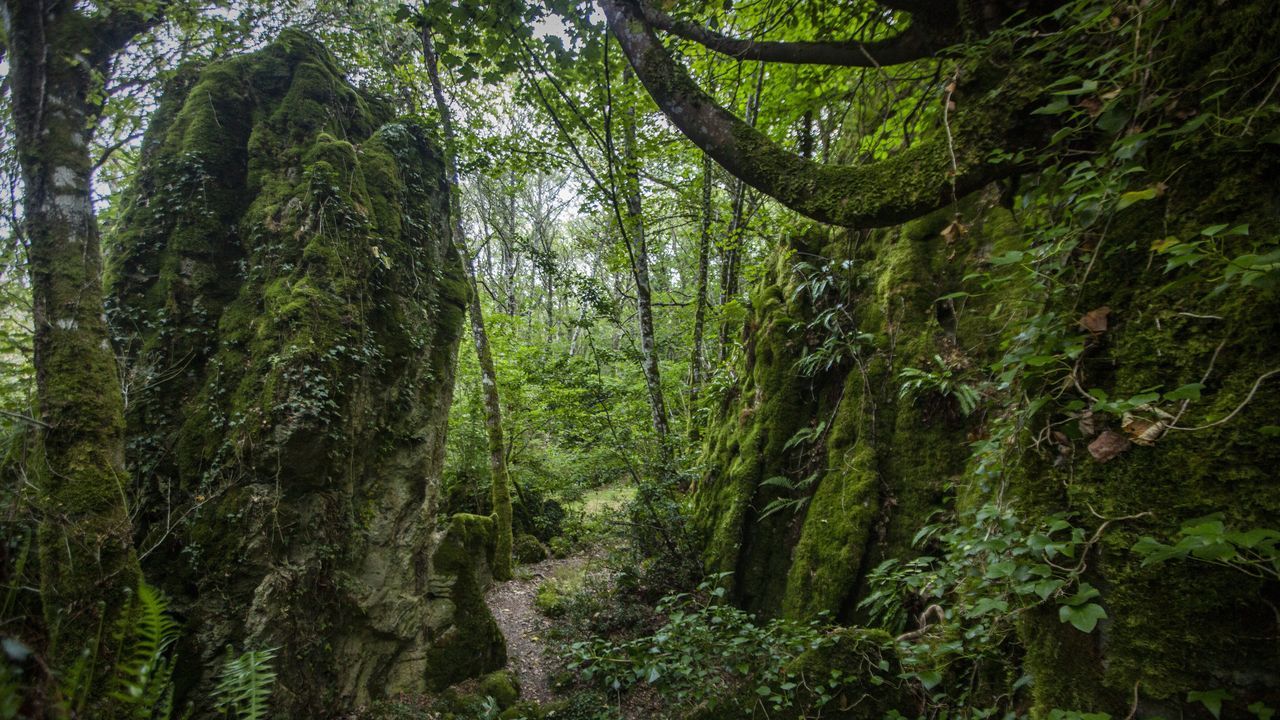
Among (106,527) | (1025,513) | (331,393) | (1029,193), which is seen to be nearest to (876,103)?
(1029,193)

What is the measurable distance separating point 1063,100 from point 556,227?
79.5ft

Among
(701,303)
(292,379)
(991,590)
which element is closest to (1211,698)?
(991,590)

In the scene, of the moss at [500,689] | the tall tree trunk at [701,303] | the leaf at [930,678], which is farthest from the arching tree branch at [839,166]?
the moss at [500,689]

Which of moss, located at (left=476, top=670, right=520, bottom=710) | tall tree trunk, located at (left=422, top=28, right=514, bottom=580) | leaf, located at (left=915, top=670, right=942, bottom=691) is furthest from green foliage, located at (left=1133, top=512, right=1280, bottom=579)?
tall tree trunk, located at (left=422, top=28, right=514, bottom=580)

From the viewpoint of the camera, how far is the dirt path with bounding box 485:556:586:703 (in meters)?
6.20

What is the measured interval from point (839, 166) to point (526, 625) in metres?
7.81

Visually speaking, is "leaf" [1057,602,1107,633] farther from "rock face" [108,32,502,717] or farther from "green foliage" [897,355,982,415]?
"rock face" [108,32,502,717]

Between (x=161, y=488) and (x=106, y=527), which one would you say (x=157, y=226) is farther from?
(x=106, y=527)

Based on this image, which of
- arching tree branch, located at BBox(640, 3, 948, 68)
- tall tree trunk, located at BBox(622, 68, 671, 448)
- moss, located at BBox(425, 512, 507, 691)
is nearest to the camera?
arching tree branch, located at BBox(640, 3, 948, 68)

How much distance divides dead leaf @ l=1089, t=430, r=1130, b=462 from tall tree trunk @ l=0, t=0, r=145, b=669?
15.7 feet

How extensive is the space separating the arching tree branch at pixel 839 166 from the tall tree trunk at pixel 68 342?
12.1ft

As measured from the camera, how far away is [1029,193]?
75.7 inches

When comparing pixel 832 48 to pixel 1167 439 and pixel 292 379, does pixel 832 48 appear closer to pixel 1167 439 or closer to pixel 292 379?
pixel 1167 439

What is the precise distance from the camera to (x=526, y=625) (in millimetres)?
7602
